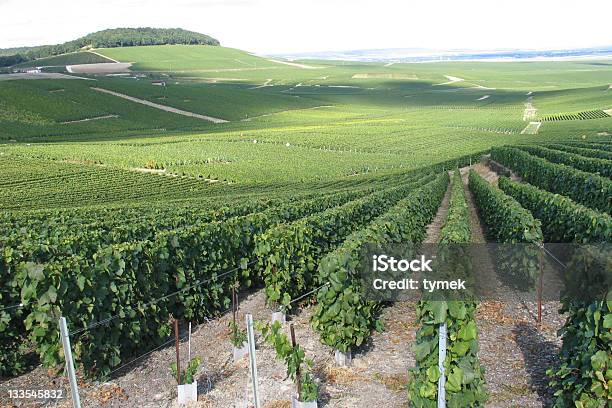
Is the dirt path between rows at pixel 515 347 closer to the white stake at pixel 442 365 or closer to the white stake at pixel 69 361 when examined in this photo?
the white stake at pixel 442 365

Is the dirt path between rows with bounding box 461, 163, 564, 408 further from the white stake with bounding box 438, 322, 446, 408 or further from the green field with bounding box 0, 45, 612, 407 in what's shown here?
the white stake with bounding box 438, 322, 446, 408

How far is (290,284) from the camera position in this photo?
14992mm

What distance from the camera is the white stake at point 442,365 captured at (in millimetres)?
8383

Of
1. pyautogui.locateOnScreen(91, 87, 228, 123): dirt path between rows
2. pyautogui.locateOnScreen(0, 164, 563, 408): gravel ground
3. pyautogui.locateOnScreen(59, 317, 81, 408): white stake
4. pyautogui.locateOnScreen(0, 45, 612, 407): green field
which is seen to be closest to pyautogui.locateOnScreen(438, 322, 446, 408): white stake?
pyautogui.locateOnScreen(0, 45, 612, 407): green field

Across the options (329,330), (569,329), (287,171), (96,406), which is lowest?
(287,171)

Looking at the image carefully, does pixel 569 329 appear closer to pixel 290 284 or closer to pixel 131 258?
pixel 290 284

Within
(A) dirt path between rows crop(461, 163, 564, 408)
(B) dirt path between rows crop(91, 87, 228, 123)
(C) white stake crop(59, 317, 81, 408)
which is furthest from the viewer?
(B) dirt path between rows crop(91, 87, 228, 123)

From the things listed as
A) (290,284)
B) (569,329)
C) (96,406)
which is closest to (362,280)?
(290,284)

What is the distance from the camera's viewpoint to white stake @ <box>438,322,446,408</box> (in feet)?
27.5

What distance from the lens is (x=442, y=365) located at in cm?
848

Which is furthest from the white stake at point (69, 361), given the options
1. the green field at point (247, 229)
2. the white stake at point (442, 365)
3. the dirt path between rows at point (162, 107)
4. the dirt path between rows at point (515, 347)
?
the dirt path between rows at point (162, 107)

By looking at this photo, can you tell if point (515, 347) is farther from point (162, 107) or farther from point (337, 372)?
point (162, 107)

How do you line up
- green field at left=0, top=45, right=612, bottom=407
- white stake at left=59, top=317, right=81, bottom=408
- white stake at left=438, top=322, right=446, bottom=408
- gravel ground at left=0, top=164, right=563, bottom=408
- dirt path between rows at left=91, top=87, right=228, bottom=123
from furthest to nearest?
1. dirt path between rows at left=91, top=87, right=228, bottom=123
2. green field at left=0, top=45, right=612, bottom=407
3. gravel ground at left=0, top=164, right=563, bottom=408
4. white stake at left=438, top=322, right=446, bottom=408
5. white stake at left=59, top=317, right=81, bottom=408

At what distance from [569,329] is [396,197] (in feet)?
66.8
